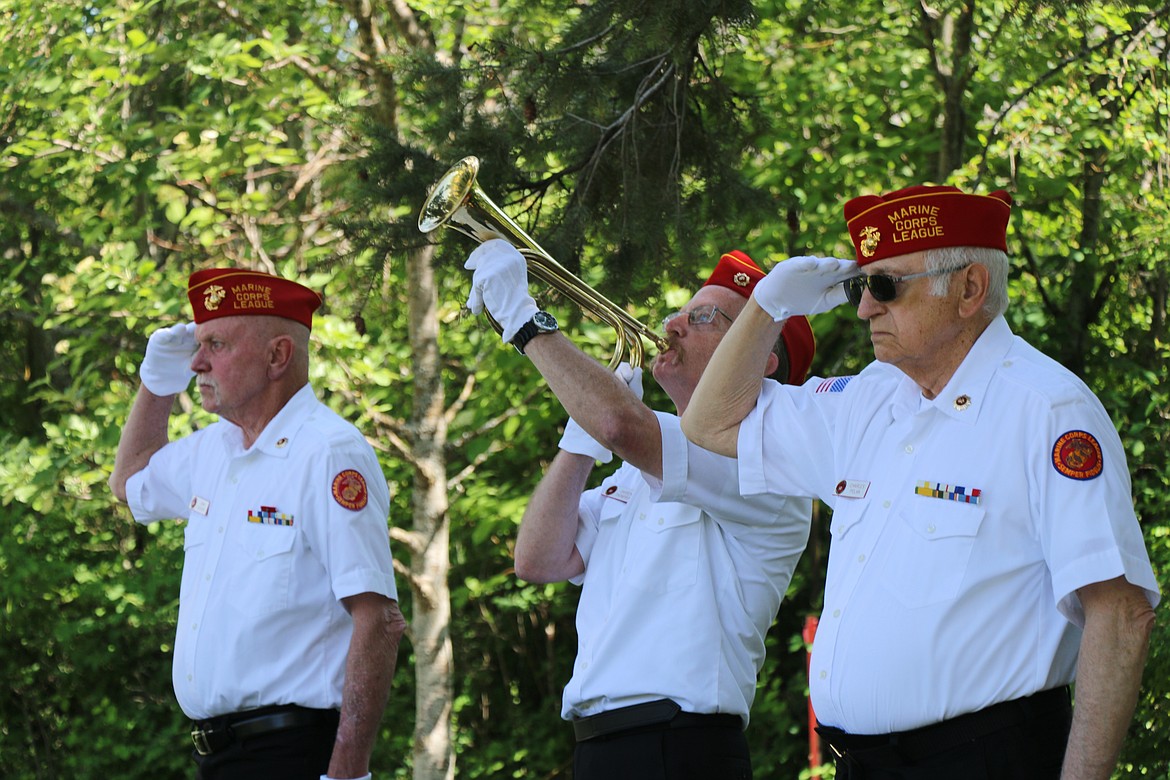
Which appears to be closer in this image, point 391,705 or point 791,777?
point 791,777

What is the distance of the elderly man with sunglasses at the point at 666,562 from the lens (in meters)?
2.99

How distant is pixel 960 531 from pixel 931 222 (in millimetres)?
614

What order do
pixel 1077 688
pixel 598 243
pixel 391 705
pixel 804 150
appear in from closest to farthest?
pixel 1077 688 → pixel 598 243 → pixel 804 150 → pixel 391 705

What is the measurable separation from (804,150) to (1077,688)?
526 centimetres

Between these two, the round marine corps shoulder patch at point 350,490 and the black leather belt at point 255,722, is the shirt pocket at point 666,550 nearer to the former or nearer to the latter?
the round marine corps shoulder patch at point 350,490

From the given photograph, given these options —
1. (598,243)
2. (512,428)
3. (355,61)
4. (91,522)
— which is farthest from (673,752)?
(91,522)

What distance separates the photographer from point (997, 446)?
239 cm

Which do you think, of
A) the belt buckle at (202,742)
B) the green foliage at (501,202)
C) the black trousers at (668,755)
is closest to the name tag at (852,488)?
the black trousers at (668,755)

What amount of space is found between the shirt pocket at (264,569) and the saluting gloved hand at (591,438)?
32.8 inches

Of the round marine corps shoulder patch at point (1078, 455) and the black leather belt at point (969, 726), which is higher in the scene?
the round marine corps shoulder patch at point (1078, 455)

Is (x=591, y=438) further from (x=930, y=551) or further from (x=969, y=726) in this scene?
(x=969, y=726)

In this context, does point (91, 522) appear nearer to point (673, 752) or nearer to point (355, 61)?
point (355, 61)

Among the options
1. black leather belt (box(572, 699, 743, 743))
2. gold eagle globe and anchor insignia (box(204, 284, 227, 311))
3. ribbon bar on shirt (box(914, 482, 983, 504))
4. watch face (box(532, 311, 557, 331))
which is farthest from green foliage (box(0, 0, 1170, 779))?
ribbon bar on shirt (box(914, 482, 983, 504))

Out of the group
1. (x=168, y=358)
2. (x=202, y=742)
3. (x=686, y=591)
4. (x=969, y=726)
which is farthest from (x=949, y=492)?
(x=168, y=358)
